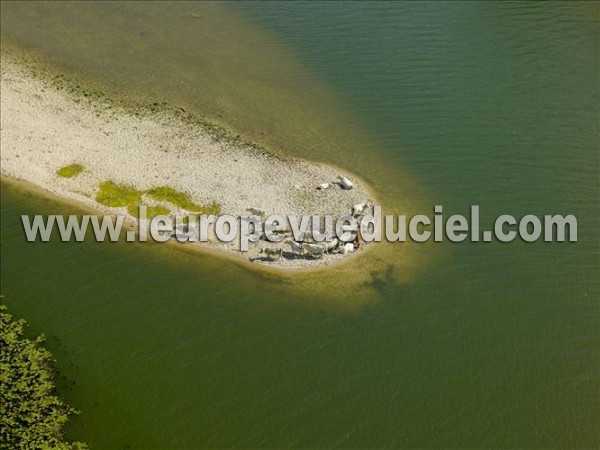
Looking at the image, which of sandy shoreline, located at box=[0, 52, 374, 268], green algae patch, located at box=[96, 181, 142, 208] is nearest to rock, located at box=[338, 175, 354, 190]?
sandy shoreline, located at box=[0, 52, 374, 268]

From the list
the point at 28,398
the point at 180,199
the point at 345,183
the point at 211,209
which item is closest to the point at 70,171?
the point at 180,199

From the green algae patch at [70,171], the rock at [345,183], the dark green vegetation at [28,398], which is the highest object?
the green algae patch at [70,171]

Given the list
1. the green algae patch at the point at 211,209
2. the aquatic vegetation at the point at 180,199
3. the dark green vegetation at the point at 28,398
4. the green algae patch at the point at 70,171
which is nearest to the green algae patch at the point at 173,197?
the aquatic vegetation at the point at 180,199

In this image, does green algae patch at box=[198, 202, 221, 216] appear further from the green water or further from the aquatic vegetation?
the green water

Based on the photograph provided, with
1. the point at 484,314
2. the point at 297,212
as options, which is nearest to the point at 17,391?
the point at 297,212

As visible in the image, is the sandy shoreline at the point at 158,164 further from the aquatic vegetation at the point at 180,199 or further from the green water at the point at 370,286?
the green water at the point at 370,286

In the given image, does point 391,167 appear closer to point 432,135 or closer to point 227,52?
point 432,135

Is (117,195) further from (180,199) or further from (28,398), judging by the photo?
(28,398)

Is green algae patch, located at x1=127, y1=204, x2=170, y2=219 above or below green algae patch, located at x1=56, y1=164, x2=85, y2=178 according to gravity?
below
